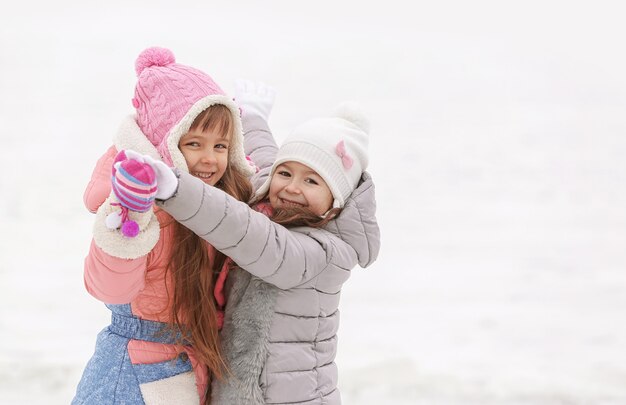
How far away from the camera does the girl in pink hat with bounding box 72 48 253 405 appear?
1.41 metres

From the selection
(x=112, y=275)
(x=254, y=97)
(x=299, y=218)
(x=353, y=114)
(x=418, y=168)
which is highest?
(x=418, y=168)

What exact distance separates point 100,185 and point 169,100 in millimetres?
185

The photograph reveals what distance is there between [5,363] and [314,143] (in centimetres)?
202

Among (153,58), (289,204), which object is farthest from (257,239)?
(153,58)

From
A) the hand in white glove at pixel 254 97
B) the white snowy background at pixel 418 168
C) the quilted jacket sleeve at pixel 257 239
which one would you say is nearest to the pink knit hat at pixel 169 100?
the quilted jacket sleeve at pixel 257 239

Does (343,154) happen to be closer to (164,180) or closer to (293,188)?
(293,188)

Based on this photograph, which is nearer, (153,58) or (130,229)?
(130,229)

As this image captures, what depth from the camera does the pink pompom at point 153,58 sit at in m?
1.50

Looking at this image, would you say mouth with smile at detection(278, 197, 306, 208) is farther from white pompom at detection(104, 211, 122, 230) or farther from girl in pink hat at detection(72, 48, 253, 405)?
white pompom at detection(104, 211, 122, 230)

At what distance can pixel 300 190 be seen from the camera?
161cm

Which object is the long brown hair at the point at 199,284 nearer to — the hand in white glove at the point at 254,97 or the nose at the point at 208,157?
the nose at the point at 208,157

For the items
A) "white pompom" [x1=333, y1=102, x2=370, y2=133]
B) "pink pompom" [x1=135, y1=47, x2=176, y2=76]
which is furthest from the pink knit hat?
"white pompom" [x1=333, y1=102, x2=370, y2=133]

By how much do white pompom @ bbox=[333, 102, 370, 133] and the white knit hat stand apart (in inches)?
1.2

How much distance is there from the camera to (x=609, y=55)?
661cm
